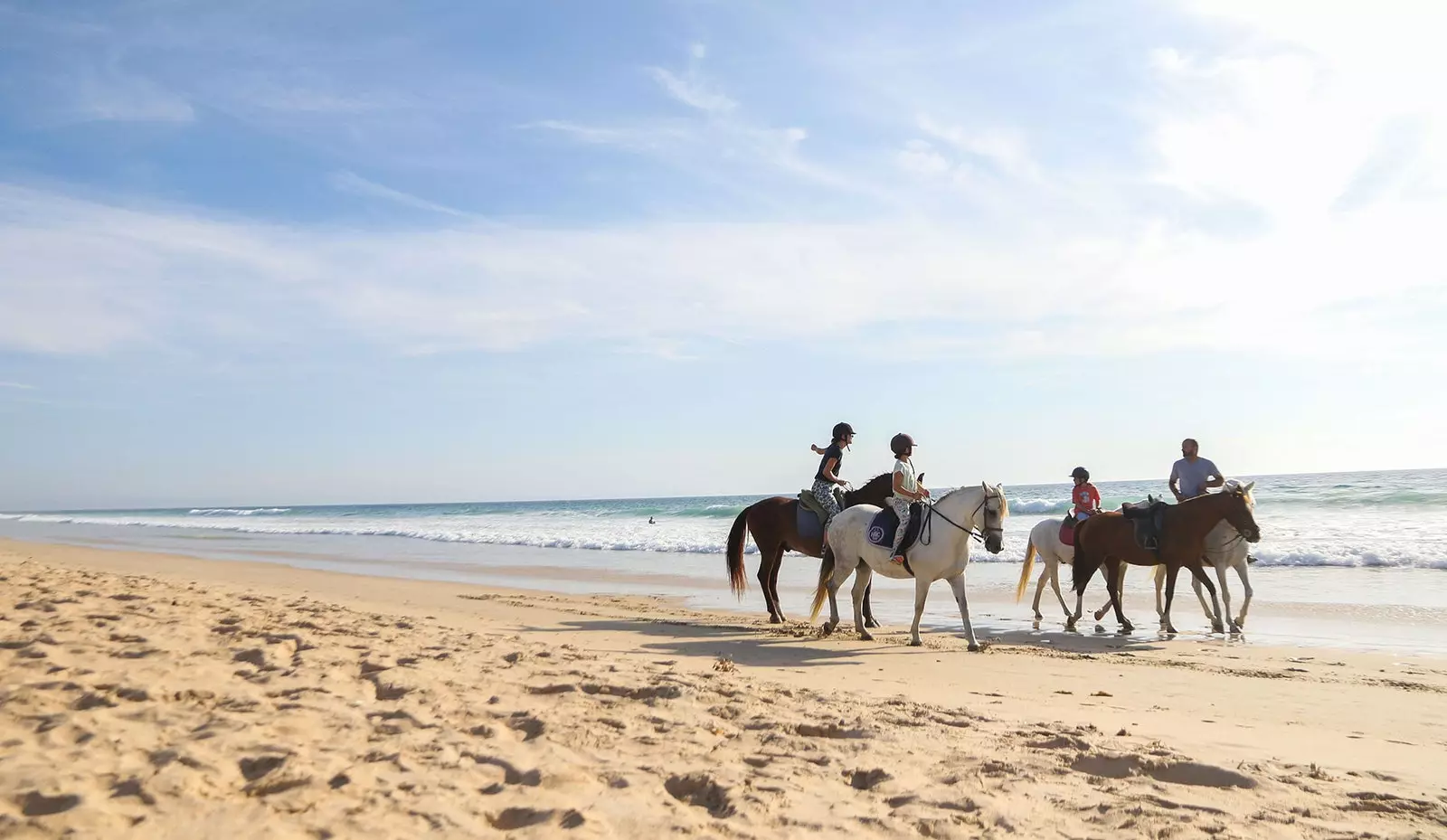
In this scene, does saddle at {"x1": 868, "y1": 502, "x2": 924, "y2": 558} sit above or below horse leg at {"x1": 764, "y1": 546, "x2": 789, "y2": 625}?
above

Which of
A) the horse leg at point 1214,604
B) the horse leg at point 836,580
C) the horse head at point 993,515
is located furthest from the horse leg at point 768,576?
the horse leg at point 1214,604

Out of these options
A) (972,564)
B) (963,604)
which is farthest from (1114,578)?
(972,564)

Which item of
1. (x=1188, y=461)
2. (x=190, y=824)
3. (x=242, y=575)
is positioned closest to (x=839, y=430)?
(x=1188, y=461)

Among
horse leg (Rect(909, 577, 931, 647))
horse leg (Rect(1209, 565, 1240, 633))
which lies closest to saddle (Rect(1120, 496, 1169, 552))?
horse leg (Rect(1209, 565, 1240, 633))

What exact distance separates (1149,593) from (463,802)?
499 inches

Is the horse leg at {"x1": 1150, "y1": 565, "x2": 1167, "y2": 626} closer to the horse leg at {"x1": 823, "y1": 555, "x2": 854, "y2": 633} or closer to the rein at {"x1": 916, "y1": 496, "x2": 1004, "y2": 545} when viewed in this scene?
the rein at {"x1": 916, "y1": 496, "x2": 1004, "y2": 545}

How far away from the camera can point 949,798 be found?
12.2ft

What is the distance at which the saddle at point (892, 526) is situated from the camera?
352 inches

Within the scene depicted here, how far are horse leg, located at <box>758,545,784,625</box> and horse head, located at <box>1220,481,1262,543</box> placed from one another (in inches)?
201

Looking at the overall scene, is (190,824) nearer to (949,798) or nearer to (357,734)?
(357,734)

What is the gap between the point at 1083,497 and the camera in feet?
37.4

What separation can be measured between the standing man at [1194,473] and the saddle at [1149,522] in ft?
2.12

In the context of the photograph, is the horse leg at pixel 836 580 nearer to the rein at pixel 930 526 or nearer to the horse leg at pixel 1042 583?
the rein at pixel 930 526

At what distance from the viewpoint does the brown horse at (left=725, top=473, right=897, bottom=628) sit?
10234mm
